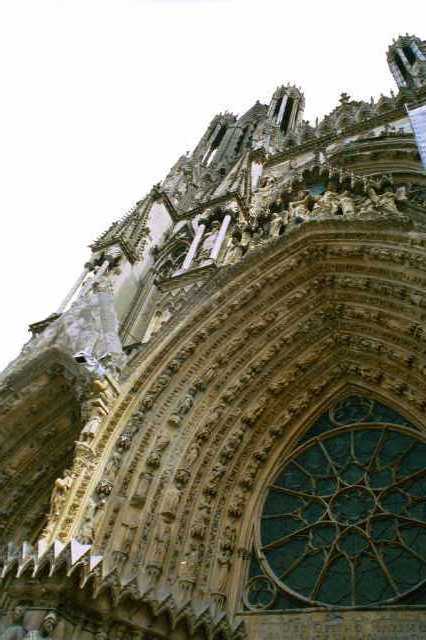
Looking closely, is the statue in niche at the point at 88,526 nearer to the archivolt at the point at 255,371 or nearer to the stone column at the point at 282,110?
the archivolt at the point at 255,371

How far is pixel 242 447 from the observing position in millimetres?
7082

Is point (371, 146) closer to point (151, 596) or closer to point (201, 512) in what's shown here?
point (201, 512)

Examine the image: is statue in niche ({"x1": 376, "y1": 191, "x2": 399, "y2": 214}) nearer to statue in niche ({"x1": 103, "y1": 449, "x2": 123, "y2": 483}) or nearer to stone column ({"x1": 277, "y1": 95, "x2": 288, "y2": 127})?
statue in niche ({"x1": 103, "y1": 449, "x2": 123, "y2": 483})

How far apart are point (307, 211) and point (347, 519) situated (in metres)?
4.98

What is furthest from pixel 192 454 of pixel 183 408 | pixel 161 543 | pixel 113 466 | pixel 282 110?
pixel 282 110

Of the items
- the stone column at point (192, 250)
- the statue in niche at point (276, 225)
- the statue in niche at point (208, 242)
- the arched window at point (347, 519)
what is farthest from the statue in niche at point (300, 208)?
the arched window at point (347, 519)

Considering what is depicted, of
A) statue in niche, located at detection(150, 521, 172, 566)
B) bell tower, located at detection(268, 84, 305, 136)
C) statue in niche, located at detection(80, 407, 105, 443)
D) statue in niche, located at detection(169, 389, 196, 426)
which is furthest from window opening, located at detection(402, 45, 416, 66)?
statue in niche, located at detection(150, 521, 172, 566)

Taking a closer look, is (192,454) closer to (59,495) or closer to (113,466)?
(113,466)

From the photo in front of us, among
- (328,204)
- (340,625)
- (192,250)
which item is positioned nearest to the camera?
(340,625)

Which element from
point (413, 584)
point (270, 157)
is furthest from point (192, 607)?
point (270, 157)

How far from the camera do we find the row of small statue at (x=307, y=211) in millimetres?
7742

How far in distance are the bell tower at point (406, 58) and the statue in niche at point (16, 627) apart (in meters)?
14.7

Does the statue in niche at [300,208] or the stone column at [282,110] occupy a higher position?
the stone column at [282,110]

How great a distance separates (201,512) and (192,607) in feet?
3.85
